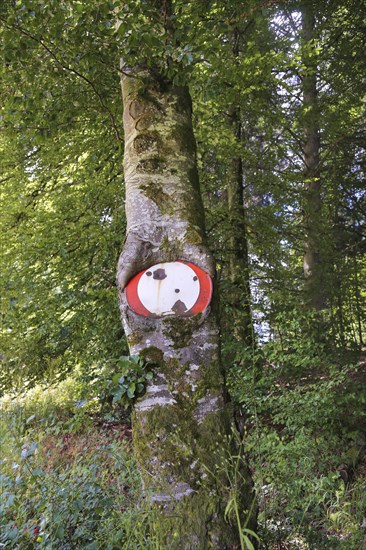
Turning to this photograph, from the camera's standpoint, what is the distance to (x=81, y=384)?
14.4 feet

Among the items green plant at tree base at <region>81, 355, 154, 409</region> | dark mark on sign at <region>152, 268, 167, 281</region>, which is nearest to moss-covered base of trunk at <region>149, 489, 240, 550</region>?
green plant at tree base at <region>81, 355, 154, 409</region>

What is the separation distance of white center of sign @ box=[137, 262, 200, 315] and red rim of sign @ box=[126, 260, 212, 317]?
0.01 m

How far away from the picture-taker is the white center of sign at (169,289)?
76.8 inches

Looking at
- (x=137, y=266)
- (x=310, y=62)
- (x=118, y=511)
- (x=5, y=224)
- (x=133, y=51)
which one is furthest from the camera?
(x=310, y=62)

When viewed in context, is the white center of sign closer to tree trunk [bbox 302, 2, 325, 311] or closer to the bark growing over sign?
the bark growing over sign

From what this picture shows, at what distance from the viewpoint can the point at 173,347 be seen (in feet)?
6.26

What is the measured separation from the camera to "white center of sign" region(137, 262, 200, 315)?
1.95m

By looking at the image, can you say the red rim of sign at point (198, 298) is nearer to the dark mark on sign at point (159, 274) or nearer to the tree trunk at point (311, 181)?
the dark mark on sign at point (159, 274)

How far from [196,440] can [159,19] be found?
2226 mm

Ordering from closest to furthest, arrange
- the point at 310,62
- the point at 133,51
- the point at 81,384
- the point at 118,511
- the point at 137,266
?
the point at 118,511 → the point at 137,266 → the point at 133,51 → the point at 81,384 → the point at 310,62

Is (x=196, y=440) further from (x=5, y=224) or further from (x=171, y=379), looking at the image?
(x=5, y=224)

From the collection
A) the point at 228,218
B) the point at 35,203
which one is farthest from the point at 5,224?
the point at 228,218

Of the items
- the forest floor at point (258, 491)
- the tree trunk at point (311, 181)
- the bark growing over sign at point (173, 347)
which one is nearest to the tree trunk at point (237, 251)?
the tree trunk at point (311, 181)

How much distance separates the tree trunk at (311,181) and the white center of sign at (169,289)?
3.16 m
